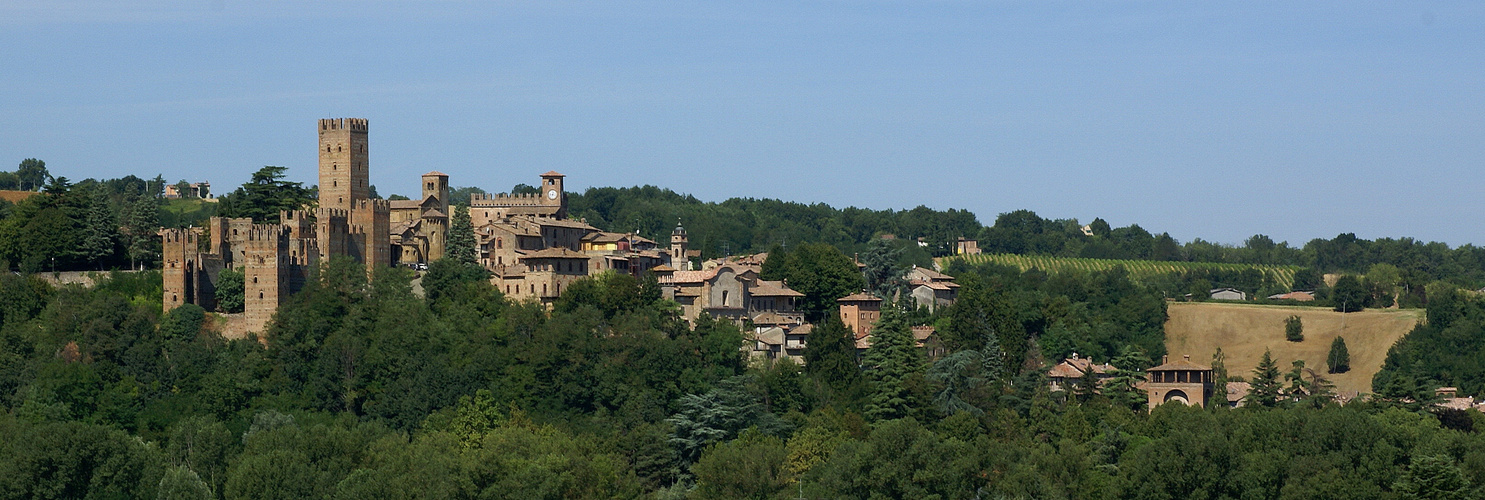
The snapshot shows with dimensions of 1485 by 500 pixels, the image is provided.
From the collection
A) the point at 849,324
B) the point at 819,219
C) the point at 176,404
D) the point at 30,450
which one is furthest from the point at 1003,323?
the point at 819,219

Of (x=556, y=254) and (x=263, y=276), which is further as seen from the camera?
(x=556, y=254)

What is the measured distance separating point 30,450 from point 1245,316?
6834 cm

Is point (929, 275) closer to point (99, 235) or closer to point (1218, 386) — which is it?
point (1218, 386)

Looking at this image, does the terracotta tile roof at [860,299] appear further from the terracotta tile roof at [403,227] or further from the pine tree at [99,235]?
the pine tree at [99,235]

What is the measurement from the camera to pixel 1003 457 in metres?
62.8

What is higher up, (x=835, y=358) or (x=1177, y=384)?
(x=835, y=358)

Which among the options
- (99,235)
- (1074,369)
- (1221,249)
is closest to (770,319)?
(1074,369)

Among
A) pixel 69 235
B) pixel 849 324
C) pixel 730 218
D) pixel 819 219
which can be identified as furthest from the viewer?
pixel 819 219

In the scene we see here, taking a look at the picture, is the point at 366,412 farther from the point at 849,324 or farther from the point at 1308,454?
the point at 1308,454

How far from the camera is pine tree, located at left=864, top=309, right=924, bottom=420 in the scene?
7112 centimetres

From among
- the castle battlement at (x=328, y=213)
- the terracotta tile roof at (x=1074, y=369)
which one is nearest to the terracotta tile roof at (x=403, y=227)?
the castle battlement at (x=328, y=213)

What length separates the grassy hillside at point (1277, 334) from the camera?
102 metres

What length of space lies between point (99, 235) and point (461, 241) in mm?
13117

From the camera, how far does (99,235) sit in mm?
75750
